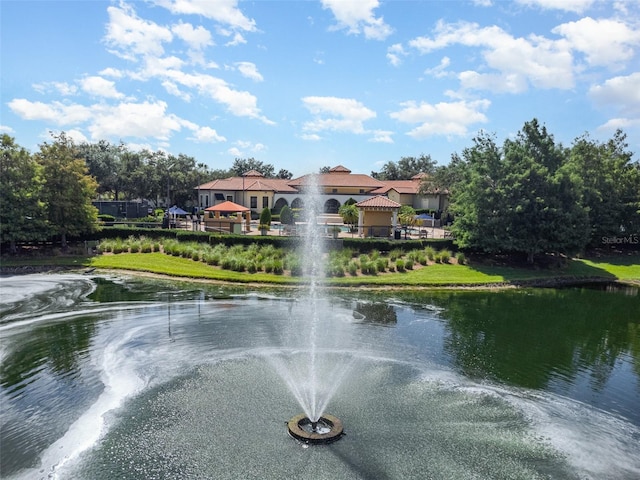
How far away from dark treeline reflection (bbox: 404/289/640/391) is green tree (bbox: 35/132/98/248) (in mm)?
25162

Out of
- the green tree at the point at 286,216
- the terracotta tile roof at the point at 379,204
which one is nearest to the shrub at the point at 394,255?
the terracotta tile roof at the point at 379,204

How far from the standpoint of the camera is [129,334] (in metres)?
17.7

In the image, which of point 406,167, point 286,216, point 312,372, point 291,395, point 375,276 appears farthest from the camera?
point 406,167

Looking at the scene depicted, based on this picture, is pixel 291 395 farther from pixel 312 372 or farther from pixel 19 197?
pixel 19 197

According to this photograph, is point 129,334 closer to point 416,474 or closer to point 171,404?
point 171,404

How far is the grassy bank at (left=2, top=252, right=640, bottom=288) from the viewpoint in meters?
28.7

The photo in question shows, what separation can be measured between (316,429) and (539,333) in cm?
1280

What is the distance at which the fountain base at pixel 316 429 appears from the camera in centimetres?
1025

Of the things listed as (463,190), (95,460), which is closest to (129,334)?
(95,460)

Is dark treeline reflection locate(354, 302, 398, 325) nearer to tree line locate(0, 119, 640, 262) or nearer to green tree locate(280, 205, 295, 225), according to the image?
tree line locate(0, 119, 640, 262)

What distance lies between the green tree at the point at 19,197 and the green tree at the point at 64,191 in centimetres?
68

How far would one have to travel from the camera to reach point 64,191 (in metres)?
33.1

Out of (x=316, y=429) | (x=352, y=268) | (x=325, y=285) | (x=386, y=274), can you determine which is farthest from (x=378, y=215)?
(x=316, y=429)

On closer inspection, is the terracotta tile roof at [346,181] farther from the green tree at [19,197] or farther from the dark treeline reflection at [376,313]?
the dark treeline reflection at [376,313]
